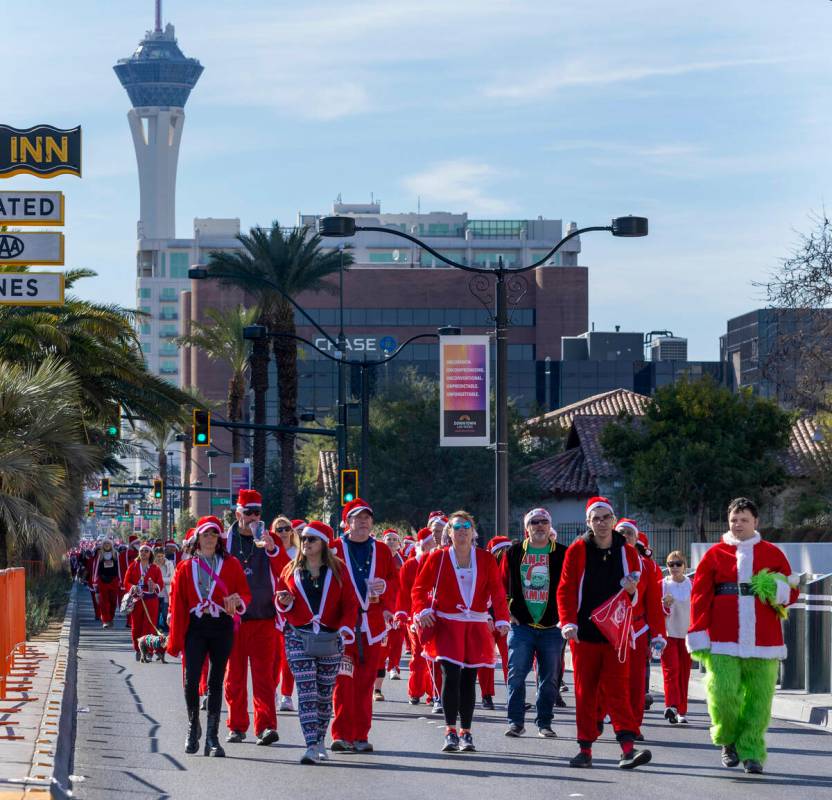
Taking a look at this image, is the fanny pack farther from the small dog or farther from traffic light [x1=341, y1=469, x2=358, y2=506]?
traffic light [x1=341, y1=469, x2=358, y2=506]

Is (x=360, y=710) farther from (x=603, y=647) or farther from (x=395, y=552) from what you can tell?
(x=395, y=552)

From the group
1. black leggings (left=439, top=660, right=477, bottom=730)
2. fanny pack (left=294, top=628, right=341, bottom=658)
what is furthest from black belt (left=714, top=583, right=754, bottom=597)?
fanny pack (left=294, top=628, right=341, bottom=658)

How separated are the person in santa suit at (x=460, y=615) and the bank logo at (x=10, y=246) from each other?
17.1 ft

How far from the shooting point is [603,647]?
12.0 metres

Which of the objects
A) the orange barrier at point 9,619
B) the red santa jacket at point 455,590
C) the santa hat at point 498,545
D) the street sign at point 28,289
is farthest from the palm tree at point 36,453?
the red santa jacket at point 455,590

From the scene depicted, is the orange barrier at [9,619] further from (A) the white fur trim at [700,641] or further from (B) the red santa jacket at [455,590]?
(A) the white fur trim at [700,641]

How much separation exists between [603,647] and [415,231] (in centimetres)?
16585

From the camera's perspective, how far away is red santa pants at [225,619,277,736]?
1399 centimetres

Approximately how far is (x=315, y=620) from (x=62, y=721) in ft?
8.93

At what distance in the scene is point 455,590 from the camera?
44.0ft

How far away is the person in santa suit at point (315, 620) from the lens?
1265 cm

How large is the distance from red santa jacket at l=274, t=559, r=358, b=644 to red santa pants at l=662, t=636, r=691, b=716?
422cm

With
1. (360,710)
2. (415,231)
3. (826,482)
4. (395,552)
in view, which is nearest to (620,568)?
(360,710)

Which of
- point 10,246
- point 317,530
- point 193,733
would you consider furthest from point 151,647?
point 317,530
